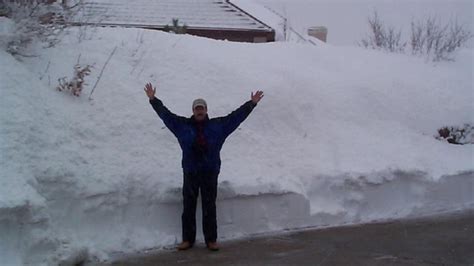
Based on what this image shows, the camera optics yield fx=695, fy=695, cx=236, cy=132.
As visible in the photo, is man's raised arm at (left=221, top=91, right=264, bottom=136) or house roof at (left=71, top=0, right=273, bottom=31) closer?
man's raised arm at (left=221, top=91, right=264, bottom=136)

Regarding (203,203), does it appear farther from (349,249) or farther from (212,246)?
(349,249)

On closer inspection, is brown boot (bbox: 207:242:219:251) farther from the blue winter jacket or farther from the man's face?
the man's face

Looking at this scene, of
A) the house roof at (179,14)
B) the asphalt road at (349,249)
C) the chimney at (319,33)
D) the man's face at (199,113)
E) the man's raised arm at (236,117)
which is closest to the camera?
the asphalt road at (349,249)

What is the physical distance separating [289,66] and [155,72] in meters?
2.35

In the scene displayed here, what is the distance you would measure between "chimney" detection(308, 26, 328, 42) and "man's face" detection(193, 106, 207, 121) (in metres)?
11.9

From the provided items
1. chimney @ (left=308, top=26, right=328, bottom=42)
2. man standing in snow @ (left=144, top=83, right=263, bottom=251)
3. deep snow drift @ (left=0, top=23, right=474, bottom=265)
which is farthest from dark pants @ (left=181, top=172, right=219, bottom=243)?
chimney @ (left=308, top=26, right=328, bottom=42)

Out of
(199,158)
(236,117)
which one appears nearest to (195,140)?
(199,158)

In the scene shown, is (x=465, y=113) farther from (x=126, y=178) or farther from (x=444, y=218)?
(x=126, y=178)

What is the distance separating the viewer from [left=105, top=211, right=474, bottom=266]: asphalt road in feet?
22.1

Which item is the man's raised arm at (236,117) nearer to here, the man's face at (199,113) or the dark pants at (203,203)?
the man's face at (199,113)

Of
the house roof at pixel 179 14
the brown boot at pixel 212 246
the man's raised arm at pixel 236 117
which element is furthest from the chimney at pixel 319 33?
the brown boot at pixel 212 246

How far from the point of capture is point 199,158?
22.8 feet

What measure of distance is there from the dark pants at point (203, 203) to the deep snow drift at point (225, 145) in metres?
0.33

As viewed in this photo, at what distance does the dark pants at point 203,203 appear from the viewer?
275 inches
